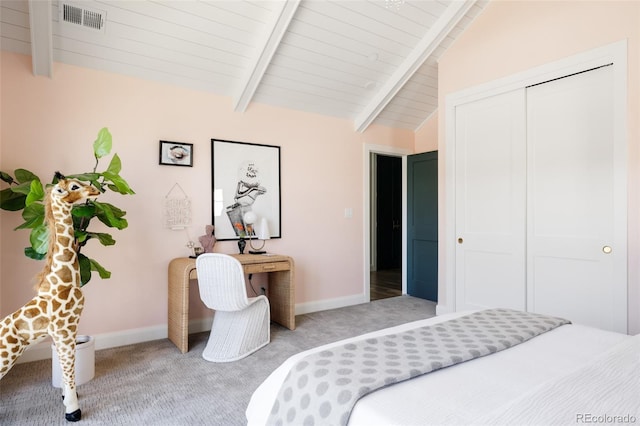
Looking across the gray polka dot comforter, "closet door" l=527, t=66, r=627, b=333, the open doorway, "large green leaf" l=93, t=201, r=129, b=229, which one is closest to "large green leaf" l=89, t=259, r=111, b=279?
"large green leaf" l=93, t=201, r=129, b=229

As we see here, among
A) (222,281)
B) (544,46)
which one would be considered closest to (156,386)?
(222,281)

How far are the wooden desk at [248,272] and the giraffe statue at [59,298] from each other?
0.95 m

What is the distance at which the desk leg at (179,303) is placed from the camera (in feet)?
9.62

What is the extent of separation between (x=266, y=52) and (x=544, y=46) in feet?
7.68

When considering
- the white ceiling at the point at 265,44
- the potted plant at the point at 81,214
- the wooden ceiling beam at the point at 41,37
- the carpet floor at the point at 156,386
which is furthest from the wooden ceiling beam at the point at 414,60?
the wooden ceiling beam at the point at 41,37

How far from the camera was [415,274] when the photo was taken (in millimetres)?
4945

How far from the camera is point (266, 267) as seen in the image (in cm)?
335

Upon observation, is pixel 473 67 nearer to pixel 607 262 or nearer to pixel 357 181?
pixel 357 181

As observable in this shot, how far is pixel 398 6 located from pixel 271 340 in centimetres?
310

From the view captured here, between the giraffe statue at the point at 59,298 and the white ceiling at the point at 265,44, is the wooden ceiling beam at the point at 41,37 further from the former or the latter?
the giraffe statue at the point at 59,298

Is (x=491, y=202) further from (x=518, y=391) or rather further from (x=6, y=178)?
(x=6, y=178)

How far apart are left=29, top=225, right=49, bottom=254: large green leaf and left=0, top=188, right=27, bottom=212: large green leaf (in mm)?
398

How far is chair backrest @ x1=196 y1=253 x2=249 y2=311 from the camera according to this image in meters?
2.74

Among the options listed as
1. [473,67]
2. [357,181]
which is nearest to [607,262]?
[473,67]
